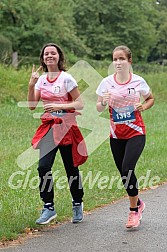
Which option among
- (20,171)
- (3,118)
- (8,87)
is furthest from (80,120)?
(20,171)

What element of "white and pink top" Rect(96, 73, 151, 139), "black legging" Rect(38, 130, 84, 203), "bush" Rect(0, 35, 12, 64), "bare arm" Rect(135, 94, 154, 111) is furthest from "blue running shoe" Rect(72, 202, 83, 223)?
"bush" Rect(0, 35, 12, 64)

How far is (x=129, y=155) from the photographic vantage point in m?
6.43

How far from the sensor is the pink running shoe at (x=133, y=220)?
6.50m

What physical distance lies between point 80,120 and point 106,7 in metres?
40.8

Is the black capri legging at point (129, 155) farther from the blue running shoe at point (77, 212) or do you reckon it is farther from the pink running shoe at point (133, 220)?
the blue running shoe at point (77, 212)

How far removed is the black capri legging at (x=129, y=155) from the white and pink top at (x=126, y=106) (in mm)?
71

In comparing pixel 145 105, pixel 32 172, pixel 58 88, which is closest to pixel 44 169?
pixel 58 88

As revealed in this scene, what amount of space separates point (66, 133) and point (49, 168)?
0.45m

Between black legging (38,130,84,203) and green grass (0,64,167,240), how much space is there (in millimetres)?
416

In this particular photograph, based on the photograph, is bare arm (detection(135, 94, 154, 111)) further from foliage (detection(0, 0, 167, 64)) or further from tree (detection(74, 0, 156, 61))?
tree (detection(74, 0, 156, 61))

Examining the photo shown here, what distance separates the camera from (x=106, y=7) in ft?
193

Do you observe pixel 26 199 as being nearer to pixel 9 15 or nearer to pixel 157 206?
pixel 157 206

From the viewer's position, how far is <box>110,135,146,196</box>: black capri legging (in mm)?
6422

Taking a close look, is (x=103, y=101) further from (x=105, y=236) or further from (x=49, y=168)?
(x=105, y=236)
